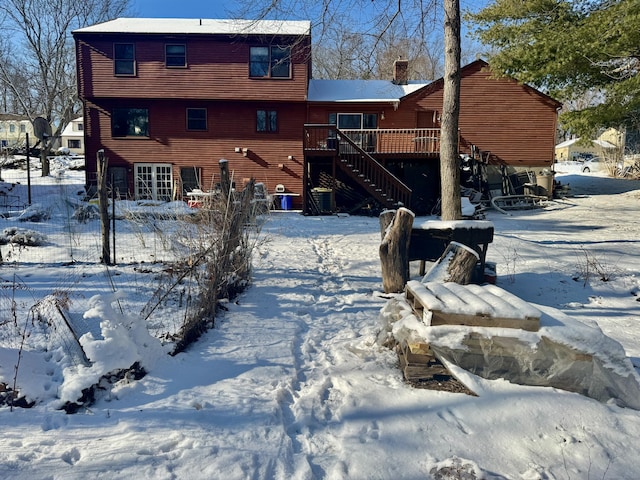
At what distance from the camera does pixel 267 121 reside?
21.0m

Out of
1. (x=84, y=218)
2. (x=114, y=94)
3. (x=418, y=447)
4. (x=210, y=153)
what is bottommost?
(x=418, y=447)

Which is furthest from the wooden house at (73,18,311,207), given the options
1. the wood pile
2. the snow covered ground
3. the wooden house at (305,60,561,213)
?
the wood pile

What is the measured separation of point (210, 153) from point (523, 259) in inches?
629

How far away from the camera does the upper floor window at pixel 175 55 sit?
20.1 metres

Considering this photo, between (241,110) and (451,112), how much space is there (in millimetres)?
14455

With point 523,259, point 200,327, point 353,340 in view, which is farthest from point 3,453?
point 523,259

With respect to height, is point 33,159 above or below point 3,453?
above

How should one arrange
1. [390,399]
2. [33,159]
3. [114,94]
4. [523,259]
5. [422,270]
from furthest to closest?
[33,159]
[114,94]
[523,259]
[422,270]
[390,399]

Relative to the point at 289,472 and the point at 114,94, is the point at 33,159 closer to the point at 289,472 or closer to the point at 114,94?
the point at 114,94

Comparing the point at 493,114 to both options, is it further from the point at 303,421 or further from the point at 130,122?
the point at 303,421

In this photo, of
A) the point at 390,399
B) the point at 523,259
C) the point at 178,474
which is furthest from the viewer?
the point at 523,259

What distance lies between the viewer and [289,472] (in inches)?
105

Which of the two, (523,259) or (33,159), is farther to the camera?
(33,159)

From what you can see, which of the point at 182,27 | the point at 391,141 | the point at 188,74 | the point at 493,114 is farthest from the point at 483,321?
the point at 182,27
